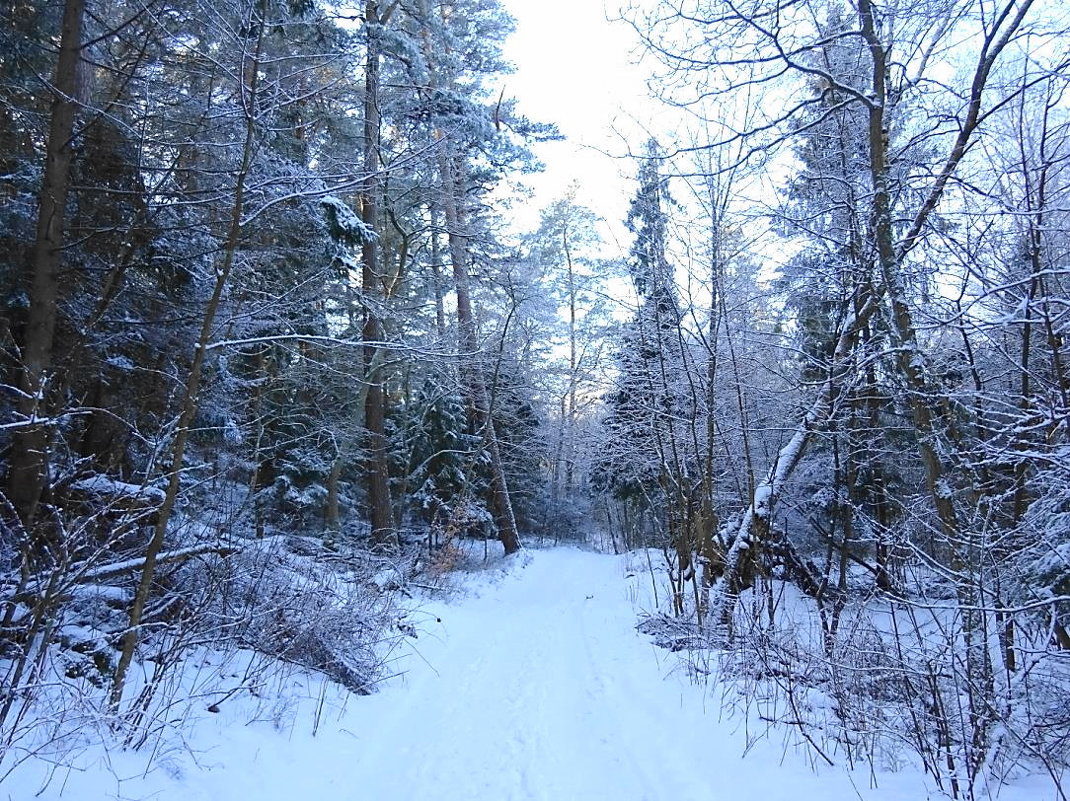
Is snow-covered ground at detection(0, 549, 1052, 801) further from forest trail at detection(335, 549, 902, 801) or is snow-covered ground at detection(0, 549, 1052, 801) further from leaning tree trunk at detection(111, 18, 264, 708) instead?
leaning tree trunk at detection(111, 18, 264, 708)

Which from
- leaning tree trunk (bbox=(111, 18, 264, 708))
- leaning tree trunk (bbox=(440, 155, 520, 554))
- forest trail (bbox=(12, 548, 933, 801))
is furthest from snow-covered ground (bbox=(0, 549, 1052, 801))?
leaning tree trunk (bbox=(440, 155, 520, 554))

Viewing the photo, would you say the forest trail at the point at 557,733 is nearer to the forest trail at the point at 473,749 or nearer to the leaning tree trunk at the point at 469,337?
the forest trail at the point at 473,749

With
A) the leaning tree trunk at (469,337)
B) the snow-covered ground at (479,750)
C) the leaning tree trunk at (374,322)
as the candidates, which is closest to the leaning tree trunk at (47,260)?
the snow-covered ground at (479,750)

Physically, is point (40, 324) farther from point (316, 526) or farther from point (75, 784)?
point (316, 526)

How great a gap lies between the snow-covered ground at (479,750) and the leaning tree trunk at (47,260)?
7.65 feet

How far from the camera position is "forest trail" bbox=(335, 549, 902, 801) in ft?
11.4

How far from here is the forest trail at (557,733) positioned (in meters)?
3.47

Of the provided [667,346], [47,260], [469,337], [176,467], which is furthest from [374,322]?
[176,467]

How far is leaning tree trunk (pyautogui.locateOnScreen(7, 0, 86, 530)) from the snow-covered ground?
2.33 meters

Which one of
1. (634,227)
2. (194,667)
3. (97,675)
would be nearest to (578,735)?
(194,667)

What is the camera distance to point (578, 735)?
14.5 ft

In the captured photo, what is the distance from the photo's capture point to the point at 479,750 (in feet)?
13.3

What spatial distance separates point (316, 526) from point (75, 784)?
1512 cm

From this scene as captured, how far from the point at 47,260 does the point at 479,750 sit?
16.0ft
